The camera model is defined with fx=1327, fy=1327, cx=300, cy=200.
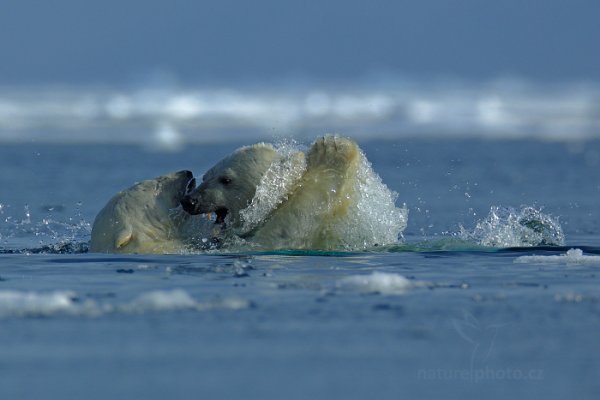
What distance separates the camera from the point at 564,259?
37.0ft

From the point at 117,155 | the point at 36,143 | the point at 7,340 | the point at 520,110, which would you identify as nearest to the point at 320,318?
the point at 7,340

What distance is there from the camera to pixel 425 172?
2692cm

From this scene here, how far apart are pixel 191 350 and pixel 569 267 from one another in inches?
175

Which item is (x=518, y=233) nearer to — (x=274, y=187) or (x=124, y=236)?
(x=274, y=187)

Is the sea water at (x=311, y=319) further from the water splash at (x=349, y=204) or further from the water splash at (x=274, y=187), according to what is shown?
the water splash at (x=274, y=187)

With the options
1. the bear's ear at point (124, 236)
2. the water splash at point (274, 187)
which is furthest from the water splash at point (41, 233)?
the water splash at point (274, 187)

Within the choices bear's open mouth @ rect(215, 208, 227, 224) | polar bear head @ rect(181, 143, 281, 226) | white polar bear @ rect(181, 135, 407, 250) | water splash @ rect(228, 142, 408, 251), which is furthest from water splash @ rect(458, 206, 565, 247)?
bear's open mouth @ rect(215, 208, 227, 224)

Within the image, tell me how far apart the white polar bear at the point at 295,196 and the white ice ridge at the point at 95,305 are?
2896 mm

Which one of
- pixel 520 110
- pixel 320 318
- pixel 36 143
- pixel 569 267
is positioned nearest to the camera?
pixel 320 318

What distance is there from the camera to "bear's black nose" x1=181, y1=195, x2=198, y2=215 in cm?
1167

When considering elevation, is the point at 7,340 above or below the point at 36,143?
below

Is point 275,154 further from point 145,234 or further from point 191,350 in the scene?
point 191,350

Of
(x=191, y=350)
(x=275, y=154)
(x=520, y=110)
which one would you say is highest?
(x=520, y=110)

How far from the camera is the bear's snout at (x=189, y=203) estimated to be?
11672 mm
